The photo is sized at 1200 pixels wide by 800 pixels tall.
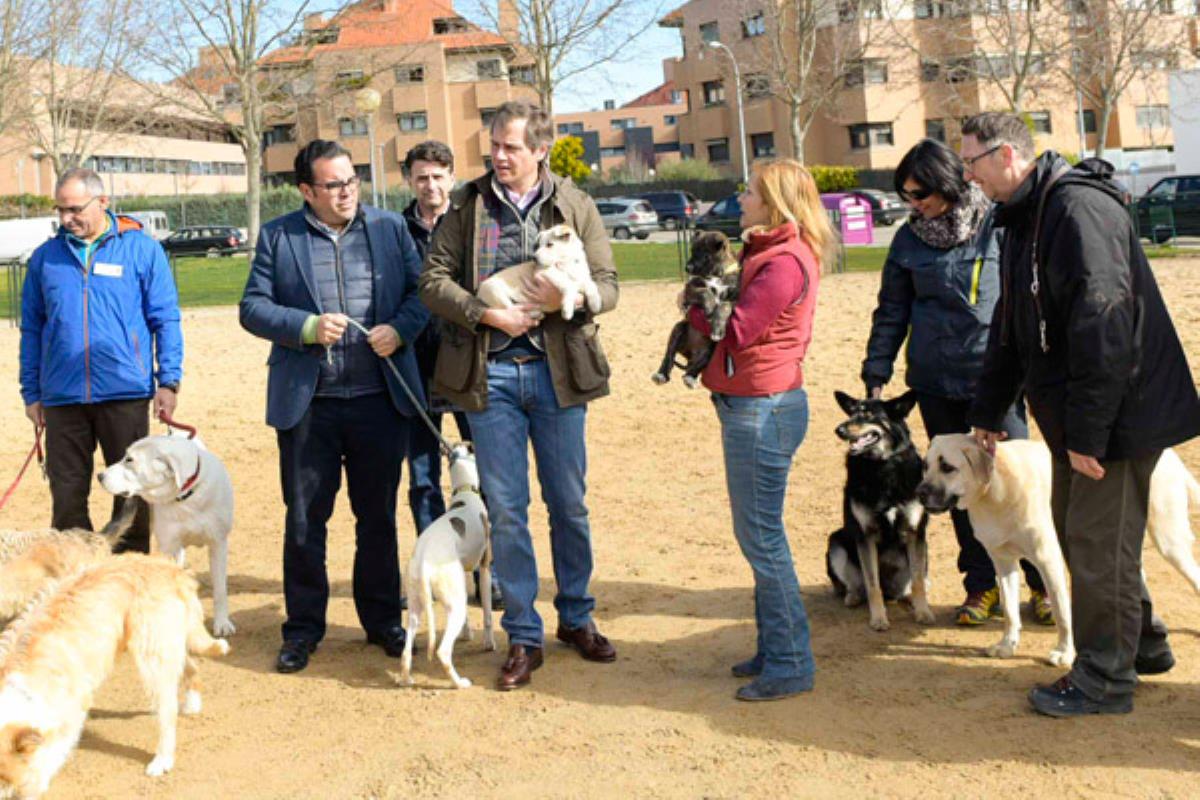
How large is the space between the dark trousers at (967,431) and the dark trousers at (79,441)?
3.81 meters

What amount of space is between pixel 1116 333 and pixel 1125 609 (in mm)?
1034

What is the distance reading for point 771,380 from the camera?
4906 millimetres

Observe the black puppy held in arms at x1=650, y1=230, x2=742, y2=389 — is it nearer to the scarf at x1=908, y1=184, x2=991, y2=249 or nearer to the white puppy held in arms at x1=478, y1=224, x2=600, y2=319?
the white puppy held in arms at x1=478, y1=224, x2=600, y2=319

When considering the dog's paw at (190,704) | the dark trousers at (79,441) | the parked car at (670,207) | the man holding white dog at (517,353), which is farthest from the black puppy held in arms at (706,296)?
the parked car at (670,207)

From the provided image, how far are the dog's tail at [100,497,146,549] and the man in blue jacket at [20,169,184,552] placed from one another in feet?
0.25

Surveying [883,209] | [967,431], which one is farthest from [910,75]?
[967,431]

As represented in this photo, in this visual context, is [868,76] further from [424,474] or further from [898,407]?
[898,407]

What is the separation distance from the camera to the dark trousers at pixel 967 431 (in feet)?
19.2

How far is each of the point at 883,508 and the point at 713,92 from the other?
60717 millimetres

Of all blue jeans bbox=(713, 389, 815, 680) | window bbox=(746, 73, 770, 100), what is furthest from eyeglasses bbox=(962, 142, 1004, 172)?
window bbox=(746, 73, 770, 100)

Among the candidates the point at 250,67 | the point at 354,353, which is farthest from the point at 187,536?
the point at 250,67

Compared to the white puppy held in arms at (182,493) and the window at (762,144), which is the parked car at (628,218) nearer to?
the window at (762,144)

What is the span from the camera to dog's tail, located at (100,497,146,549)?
6227 mm

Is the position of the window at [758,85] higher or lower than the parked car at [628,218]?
higher
